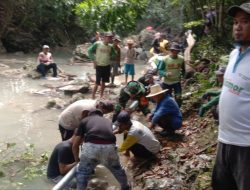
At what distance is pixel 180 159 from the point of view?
5.98 meters

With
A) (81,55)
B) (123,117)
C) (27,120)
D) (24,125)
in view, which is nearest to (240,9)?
(123,117)

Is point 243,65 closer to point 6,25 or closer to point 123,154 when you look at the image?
point 123,154

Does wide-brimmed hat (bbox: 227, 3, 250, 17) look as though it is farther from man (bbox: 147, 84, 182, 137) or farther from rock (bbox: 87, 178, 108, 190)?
man (bbox: 147, 84, 182, 137)

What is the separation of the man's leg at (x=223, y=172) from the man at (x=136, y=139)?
254 centimetres

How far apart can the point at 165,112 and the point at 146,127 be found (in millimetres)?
548

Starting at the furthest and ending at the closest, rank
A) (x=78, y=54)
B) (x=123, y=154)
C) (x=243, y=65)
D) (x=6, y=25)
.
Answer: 1. (x=6, y=25)
2. (x=78, y=54)
3. (x=123, y=154)
4. (x=243, y=65)

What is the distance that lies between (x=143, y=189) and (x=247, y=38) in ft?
10.1

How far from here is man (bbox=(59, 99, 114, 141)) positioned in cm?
563

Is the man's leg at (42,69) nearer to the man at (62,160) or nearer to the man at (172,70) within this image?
the man at (172,70)

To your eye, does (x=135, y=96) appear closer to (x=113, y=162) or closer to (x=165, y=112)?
(x=165, y=112)

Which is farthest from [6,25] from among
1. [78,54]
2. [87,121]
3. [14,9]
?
[87,121]

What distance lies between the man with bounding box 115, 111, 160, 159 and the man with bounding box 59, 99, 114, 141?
29 cm

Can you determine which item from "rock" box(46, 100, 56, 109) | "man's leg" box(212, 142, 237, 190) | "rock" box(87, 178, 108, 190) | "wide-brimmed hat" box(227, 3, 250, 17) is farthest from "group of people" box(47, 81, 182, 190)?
"rock" box(46, 100, 56, 109)

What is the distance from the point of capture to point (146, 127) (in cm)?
631
